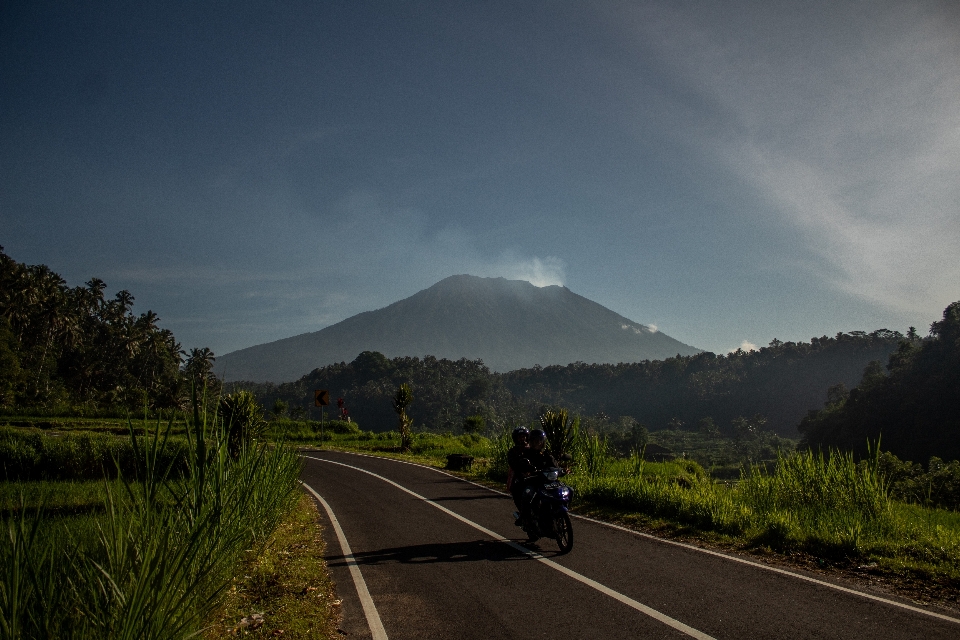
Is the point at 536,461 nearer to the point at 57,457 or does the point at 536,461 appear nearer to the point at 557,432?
the point at 557,432

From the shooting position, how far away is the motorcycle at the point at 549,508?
314 inches

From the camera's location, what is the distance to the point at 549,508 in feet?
26.8

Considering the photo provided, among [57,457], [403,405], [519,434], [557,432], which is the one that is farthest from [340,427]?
[519,434]

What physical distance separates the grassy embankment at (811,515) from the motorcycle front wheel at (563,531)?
8.24ft

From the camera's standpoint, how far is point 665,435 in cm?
11469

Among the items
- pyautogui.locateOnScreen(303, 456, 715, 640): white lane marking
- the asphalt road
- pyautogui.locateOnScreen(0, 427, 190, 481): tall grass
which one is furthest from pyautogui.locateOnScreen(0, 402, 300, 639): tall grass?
pyautogui.locateOnScreen(0, 427, 190, 481): tall grass

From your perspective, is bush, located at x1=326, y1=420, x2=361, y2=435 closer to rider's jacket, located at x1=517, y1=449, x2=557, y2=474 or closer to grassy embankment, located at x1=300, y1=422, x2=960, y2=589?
grassy embankment, located at x1=300, y1=422, x2=960, y2=589

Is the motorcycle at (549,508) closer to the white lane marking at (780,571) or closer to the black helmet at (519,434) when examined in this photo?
the black helmet at (519,434)

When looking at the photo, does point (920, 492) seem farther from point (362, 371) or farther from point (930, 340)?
point (362, 371)

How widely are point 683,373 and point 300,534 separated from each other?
15870cm

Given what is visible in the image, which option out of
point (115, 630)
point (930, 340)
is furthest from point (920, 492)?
point (930, 340)

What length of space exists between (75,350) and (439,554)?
90.8 meters

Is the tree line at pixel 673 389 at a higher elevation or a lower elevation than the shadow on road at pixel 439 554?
higher

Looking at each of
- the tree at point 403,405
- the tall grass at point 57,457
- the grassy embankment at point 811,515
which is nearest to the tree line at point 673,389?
the tree at point 403,405
